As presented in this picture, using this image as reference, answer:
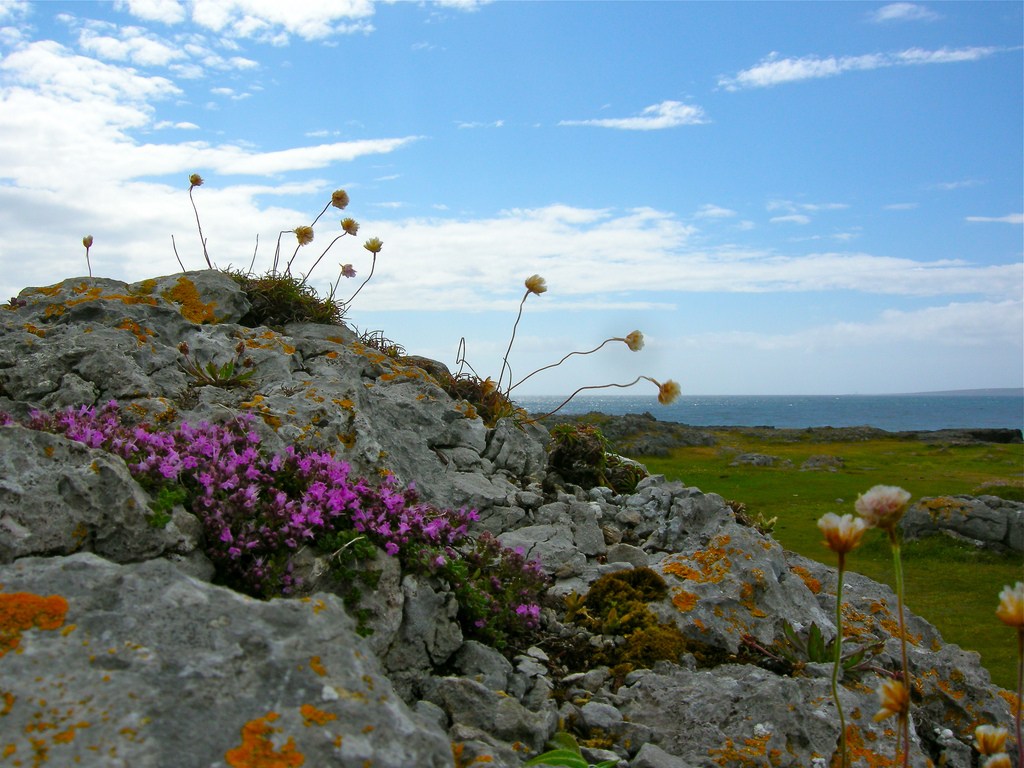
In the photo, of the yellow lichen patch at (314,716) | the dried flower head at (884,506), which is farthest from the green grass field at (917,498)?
the yellow lichen patch at (314,716)

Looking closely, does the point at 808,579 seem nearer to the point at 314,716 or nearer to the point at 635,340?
the point at 635,340

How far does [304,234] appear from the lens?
10.8 meters

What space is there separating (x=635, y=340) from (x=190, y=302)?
226 inches

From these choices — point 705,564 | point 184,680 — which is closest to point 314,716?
point 184,680

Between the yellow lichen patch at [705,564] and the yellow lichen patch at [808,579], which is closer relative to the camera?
the yellow lichen patch at [705,564]

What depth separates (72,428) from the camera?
16.0ft

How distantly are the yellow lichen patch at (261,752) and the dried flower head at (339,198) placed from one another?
9079mm

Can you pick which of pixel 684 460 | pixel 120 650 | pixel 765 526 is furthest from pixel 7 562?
pixel 684 460

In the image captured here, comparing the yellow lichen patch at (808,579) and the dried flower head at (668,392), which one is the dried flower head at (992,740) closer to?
the yellow lichen patch at (808,579)

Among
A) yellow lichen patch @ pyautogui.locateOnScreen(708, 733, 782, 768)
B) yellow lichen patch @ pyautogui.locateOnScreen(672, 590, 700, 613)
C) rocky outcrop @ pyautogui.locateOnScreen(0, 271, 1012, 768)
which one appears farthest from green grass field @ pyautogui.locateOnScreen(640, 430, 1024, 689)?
yellow lichen patch @ pyautogui.locateOnScreen(708, 733, 782, 768)

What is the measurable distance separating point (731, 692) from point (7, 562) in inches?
155

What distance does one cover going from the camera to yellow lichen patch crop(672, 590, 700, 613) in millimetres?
Result: 5656

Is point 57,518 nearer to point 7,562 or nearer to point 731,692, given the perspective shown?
point 7,562

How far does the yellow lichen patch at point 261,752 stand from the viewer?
2453 mm
